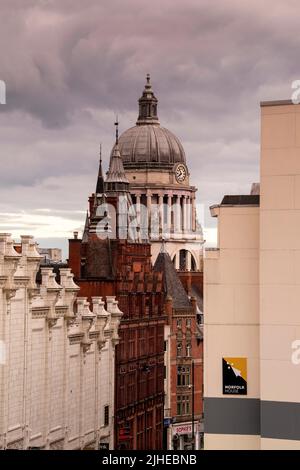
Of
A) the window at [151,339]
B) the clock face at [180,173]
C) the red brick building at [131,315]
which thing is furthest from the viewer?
the clock face at [180,173]

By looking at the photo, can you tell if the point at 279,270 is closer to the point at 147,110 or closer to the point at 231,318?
the point at 231,318

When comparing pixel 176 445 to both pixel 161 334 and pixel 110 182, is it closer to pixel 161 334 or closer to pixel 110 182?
pixel 161 334

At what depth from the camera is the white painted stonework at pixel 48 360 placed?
55.5 metres

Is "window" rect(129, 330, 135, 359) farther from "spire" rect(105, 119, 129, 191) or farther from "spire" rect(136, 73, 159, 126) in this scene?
"spire" rect(136, 73, 159, 126)

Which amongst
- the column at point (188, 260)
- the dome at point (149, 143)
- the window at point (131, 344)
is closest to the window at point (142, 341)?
the window at point (131, 344)

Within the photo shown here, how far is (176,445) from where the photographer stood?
108 m

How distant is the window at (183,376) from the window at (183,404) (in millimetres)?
1007

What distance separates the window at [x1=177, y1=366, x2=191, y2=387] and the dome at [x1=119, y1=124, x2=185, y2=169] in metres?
61.1

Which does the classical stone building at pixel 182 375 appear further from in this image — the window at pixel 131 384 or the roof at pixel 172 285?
the window at pixel 131 384

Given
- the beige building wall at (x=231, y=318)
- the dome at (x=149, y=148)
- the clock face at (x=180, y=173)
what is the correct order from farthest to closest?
the clock face at (x=180, y=173), the dome at (x=149, y=148), the beige building wall at (x=231, y=318)

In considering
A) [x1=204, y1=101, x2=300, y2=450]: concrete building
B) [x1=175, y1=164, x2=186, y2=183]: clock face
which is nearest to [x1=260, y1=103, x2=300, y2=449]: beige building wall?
[x1=204, y1=101, x2=300, y2=450]: concrete building

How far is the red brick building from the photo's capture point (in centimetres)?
8238

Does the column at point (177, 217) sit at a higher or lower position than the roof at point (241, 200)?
higher
